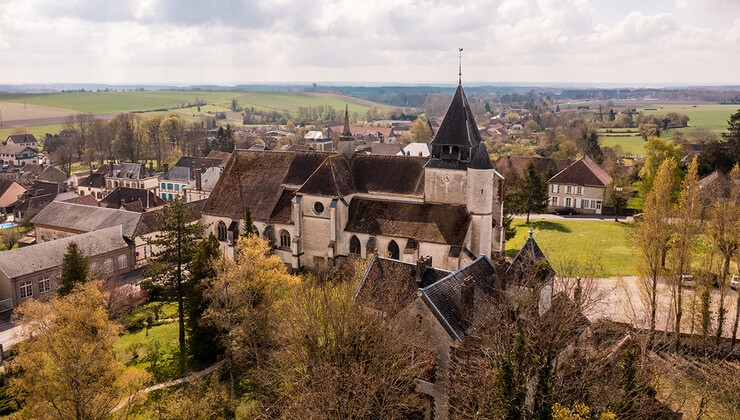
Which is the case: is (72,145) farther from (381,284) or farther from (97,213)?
(381,284)

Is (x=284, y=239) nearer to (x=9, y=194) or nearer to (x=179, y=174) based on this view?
(x=179, y=174)

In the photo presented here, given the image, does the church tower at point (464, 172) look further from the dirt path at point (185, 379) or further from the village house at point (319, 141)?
the village house at point (319, 141)

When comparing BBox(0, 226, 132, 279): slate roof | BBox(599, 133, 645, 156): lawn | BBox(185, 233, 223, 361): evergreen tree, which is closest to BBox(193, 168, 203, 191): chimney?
BBox(0, 226, 132, 279): slate roof

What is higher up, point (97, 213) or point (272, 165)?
point (272, 165)

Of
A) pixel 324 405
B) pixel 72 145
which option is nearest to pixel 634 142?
pixel 324 405

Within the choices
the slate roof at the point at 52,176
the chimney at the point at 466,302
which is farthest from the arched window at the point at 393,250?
the slate roof at the point at 52,176

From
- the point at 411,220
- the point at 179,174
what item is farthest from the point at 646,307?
Result: the point at 179,174
